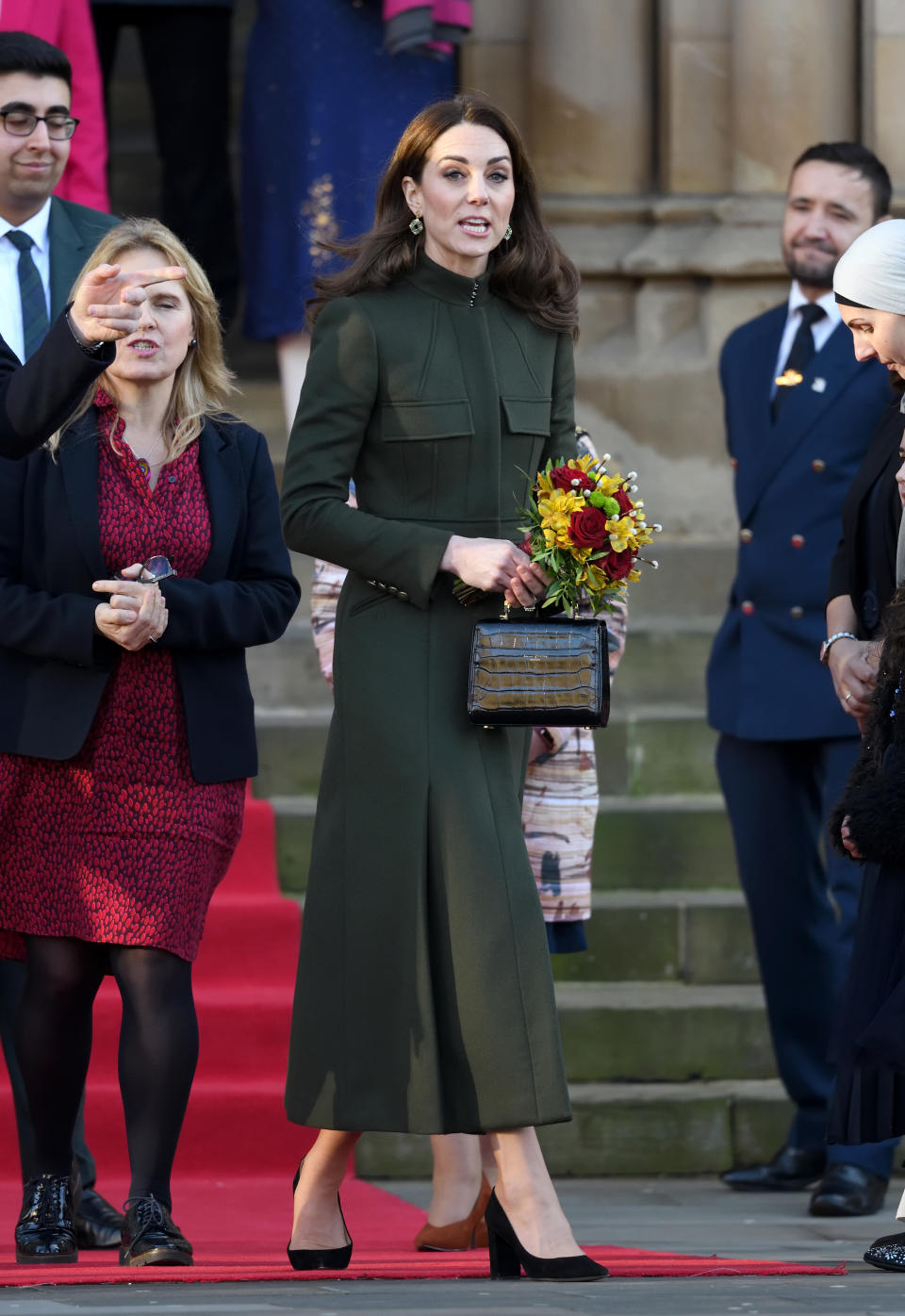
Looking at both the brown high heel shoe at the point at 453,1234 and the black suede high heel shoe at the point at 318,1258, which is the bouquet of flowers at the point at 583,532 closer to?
the black suede high heel shoe at the point at 318,1258

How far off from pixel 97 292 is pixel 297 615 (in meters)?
3.78

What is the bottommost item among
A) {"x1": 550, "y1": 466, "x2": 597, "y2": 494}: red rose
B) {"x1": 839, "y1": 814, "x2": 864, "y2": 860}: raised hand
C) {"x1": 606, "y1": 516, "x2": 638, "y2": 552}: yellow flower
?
{"x1": 839, "y1": 814, "x2": 864, "y2": 860}: raised hand

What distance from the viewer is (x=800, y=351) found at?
6285mm

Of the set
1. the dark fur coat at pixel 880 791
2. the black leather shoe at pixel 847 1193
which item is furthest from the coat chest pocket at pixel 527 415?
the black leather shoe at pixel 847 1193

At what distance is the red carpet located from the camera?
5.09 m

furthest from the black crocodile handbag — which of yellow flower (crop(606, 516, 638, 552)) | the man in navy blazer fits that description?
the man in navy blazer

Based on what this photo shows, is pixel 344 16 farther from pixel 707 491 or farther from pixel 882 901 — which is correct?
pixel 882 901

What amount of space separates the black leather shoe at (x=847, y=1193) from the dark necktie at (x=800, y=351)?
185 centimetres

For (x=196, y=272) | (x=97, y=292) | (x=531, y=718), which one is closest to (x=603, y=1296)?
(x=531, y=718)

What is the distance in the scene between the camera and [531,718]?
4.54 metres

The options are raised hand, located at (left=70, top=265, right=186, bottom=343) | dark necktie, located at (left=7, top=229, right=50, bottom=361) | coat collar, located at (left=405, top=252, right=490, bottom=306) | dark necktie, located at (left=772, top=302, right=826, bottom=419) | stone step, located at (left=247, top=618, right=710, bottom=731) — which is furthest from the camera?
stone step, located at (left=247, top=618, right=710, bottom=731)

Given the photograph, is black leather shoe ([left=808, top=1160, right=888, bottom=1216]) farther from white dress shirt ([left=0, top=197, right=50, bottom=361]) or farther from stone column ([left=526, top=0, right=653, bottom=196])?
stone column ([left=526, top=0, right=653, bottom=196])

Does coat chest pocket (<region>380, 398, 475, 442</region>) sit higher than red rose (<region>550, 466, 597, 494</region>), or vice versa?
coat chest pocket (<region>380, 398, 475, 442</region>)

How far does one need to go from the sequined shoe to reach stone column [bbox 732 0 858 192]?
4478 mm
